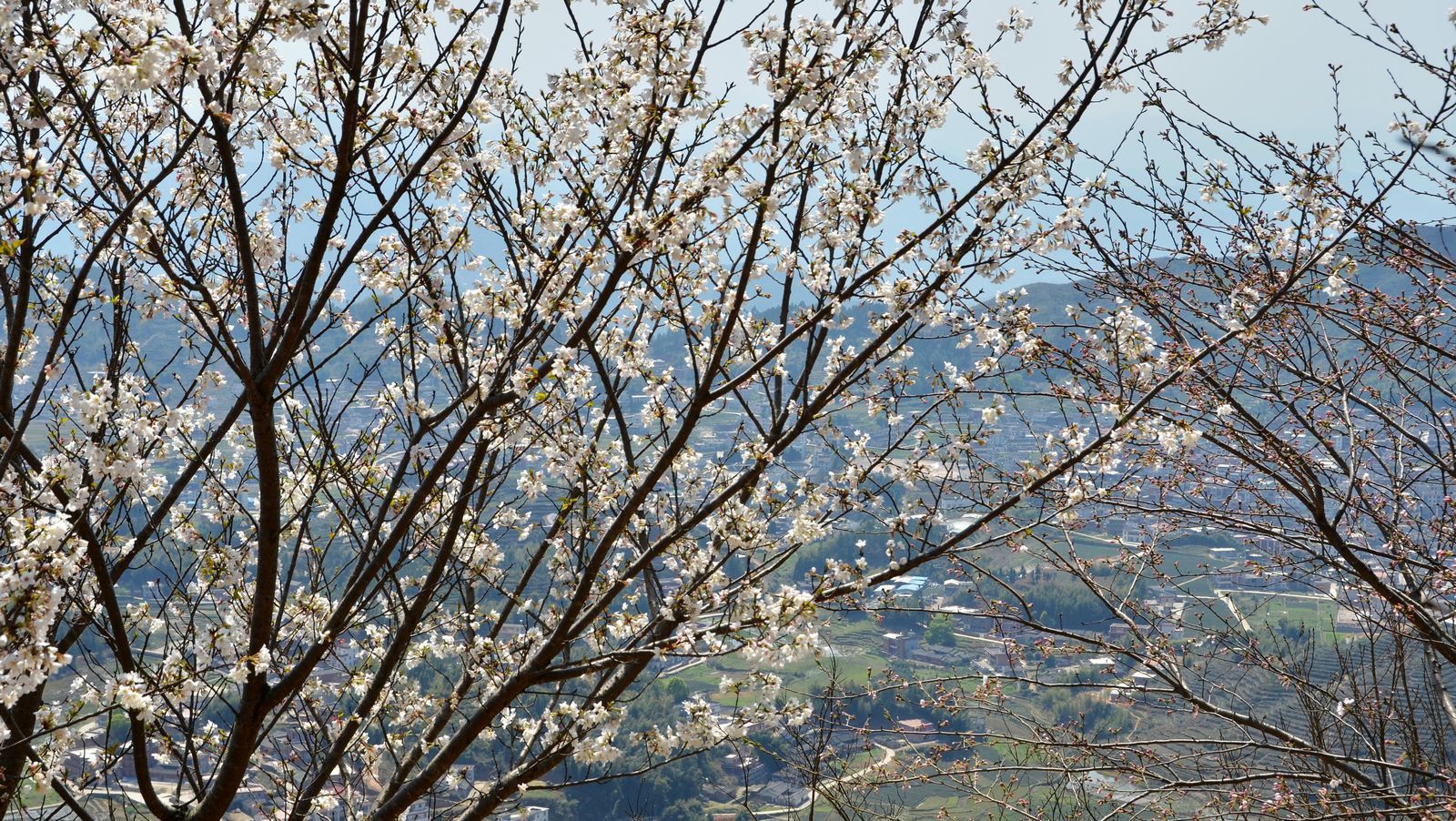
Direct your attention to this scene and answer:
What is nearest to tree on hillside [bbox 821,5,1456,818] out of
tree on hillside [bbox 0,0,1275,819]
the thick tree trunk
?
tree on hillside [bbox 0,0,1275,819]

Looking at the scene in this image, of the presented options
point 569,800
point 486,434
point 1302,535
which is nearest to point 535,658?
point 486,434

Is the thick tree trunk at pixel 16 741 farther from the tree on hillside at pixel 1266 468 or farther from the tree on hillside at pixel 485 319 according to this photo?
the tree on hillside at pixel 1266 468

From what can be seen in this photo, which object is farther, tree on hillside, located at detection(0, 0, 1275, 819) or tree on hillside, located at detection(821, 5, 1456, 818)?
tree on hillside, located at detection(821, 5, 1456, 818)

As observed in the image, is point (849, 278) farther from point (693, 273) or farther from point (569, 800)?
point (569, 800)

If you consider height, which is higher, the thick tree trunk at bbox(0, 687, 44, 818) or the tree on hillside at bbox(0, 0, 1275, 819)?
the tree on hillside at bbox(0, 0, 1275, 819)

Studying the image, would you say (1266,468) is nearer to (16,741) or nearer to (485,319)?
(485,319)

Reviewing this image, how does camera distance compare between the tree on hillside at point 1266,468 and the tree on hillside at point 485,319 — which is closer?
the tree on hillside at point 485,319

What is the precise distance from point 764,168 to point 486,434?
1605mm

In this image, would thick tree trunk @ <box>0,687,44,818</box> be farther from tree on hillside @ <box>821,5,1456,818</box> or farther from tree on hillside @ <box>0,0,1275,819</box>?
tree on hillside @ <box>821,5,1456,818</box>

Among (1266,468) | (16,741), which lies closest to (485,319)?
(16,741)

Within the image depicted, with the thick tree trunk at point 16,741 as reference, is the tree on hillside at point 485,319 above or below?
above

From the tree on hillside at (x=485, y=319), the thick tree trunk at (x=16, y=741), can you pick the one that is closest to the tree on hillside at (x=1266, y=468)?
the tree on hillside at (x=485, y=319)

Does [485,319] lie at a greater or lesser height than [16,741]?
greater

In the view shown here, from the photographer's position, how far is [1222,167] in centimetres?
677
